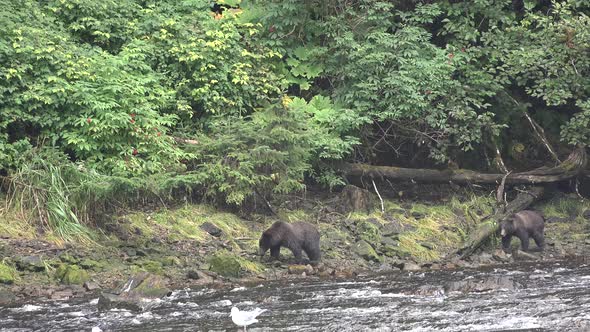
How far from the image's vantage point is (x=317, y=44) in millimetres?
17578

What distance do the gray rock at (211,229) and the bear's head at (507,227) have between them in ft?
15.8

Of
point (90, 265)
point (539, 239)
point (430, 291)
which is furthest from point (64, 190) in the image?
point (539, 239)

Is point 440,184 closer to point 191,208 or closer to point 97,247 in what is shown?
point 191,208

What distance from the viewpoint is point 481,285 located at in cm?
1110

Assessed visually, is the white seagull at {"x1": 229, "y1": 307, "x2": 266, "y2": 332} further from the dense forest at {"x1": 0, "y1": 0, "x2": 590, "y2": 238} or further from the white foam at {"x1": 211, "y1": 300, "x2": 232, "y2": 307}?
the dense forest at {"x1": 0, "y1": 0, "x2": 590, "y2": 238}

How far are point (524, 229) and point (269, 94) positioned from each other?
5.43m

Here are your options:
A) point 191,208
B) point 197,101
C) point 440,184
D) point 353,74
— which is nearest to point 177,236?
point 191,208

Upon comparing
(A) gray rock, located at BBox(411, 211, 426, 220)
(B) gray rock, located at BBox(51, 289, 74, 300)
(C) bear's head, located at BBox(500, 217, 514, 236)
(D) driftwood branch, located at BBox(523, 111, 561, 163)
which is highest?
(D) driftwood branch, located at BBox(523, 111, 561, 163)

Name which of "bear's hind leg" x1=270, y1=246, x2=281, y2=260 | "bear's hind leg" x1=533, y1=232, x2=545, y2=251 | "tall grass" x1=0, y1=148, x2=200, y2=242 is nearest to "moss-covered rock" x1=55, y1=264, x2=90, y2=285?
"tall grass" x1=0, y1=148, x2=200, y2=242

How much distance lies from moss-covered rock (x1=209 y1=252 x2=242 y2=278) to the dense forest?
1.68 metres

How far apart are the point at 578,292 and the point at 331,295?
307cm

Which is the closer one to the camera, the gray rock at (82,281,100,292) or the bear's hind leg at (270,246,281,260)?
the gray rock at (82,281,100,292)

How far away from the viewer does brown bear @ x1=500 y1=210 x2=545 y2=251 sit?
48.7 feet

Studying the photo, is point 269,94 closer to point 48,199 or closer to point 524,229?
point 48,199
